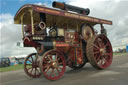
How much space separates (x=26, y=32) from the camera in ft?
20.9

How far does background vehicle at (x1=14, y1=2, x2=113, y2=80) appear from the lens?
18.6ft

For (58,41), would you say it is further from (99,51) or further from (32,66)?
(99,51)

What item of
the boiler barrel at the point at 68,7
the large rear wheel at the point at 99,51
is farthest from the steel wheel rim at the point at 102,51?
the boiler barrel at the point at 68,7

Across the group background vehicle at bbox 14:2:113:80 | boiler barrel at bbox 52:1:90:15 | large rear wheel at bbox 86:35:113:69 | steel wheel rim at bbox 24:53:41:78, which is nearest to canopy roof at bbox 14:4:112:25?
background vehicle at bbox 14:2:113:80

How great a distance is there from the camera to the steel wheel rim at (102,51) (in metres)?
7.27

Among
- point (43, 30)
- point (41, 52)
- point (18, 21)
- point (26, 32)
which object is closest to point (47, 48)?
point (41, 52)

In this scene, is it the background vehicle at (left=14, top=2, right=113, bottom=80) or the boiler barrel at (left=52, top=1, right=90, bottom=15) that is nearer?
the background vehicle at (left=14, top=2, right=113, bottom=80)

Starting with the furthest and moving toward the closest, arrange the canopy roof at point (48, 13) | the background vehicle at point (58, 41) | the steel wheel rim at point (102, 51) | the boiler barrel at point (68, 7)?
1. the steel wheel rim at point (102, 51)
2. the boiler barrel at point (68, 7)
3. the background vehicle at point (58, 41)
4. the canopy roof at point (48, 13)

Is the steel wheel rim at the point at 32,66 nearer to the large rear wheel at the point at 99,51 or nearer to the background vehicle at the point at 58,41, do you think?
the background vehicle at the point at 58,41

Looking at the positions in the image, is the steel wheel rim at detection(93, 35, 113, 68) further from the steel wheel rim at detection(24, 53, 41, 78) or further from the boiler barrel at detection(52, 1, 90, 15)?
the steel wheel rim at detection(24, 53, 41, 78)

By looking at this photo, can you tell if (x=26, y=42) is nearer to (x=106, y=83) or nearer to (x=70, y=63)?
(x=70, y=63)

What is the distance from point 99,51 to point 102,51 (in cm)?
22

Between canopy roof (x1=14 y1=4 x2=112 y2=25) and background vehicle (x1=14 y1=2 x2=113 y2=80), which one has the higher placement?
canopy roof (x1=14 y1=4 x2=112 y2=25)

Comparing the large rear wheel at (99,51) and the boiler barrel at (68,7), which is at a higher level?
the boiler barrel at (68,7)
